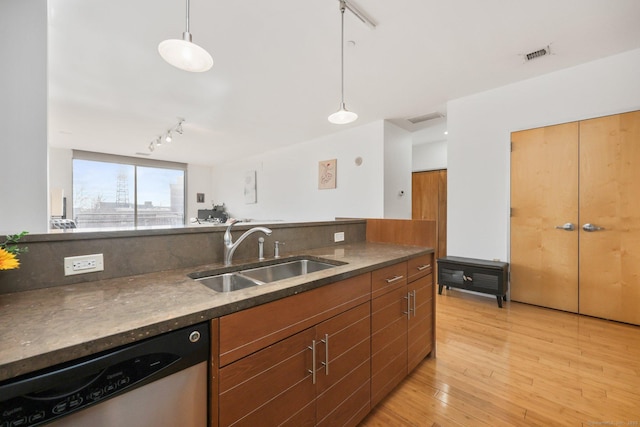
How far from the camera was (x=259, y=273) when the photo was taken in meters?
1.60

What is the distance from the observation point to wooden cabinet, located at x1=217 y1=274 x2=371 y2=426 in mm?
888

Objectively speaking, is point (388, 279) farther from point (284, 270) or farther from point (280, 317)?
point (280, 317)

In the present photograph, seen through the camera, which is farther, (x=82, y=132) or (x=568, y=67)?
(x=82, y=132)

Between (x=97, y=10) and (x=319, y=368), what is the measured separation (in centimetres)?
287

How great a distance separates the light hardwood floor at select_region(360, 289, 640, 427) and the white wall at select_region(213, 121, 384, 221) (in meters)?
2.33

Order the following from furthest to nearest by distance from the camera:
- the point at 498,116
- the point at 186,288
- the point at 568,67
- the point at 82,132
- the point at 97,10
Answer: the point at 82,132 → the point at 498,116 → the point at 568,67 → the point at 97,10 → the point at 186,288

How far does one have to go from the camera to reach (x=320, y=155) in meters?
5.30

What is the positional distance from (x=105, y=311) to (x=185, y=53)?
45.6 inches

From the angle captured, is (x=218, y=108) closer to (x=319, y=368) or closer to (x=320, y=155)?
(x=320, y=155)

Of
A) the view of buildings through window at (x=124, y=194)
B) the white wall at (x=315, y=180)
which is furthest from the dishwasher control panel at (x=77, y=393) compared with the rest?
the view of buildings through window at (x=124, y=194)

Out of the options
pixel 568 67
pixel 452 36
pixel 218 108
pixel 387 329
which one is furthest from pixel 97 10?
pixel 568 67

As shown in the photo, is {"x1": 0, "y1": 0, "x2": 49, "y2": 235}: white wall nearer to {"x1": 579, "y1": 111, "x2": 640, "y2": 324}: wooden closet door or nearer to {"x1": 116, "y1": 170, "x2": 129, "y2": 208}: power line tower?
{"x1": 579, "y1": 111, "x2": 640, "y2": 324}: wooden closet door

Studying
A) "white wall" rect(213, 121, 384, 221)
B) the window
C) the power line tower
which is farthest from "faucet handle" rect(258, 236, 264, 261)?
the power line tower

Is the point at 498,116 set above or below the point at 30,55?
above
